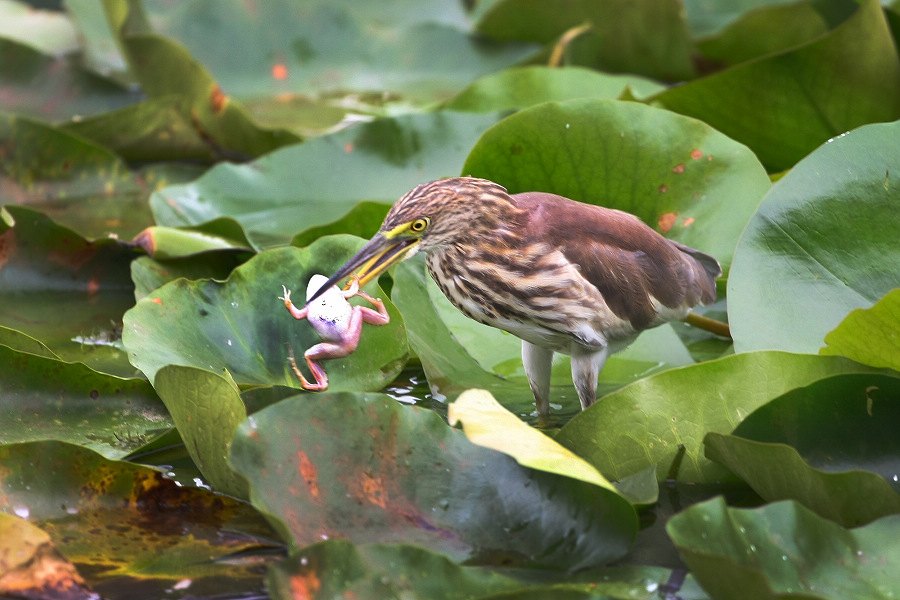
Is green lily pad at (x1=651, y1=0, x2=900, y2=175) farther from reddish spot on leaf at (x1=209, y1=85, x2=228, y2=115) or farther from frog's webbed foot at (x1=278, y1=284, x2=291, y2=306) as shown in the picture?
reddish spot on leaf at (x1=209, y1=85, x2=228, y2=115)

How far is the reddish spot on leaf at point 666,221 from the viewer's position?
3.25 m

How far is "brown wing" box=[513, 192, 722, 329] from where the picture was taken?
9.45 ft

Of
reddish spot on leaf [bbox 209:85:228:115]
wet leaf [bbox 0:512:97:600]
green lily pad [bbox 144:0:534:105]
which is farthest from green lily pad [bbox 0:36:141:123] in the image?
wet leaf [bbox 0:512:97:600]

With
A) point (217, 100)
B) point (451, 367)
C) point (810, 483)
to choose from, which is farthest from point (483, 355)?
point (217, 100)

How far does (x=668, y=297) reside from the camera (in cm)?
299

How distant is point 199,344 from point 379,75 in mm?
3301

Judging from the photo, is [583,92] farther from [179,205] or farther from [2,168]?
[2,168]

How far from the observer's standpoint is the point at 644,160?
318cm

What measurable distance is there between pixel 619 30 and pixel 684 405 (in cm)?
320

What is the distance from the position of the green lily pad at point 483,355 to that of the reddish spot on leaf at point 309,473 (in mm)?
812

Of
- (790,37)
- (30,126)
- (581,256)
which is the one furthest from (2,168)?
(790,37)

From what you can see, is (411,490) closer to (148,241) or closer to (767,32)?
(148,241)

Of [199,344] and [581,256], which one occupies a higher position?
[581,256]

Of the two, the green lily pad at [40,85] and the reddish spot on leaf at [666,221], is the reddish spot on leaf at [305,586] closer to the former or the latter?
the reddish spot on leaf at [666,221]
